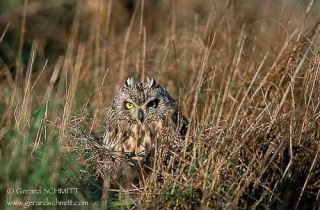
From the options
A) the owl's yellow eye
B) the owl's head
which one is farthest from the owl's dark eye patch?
the owl's yellow eye

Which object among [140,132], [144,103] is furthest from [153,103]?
[140,132]

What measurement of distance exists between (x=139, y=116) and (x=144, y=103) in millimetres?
87

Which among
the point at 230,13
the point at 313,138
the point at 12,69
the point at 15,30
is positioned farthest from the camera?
the point at 15,30

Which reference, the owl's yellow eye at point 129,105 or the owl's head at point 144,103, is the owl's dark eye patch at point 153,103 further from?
the owl's yellow eye at point 129,105

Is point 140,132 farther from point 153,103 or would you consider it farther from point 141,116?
point 153,103

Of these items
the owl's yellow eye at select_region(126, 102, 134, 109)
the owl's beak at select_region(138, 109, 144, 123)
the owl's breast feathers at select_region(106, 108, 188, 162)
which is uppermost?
the owl's yellow eye at select_region(126, 102, 134, 109)

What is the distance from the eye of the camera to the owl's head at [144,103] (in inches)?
195

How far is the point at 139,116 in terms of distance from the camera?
195 inches

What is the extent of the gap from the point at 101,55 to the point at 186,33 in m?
0.78

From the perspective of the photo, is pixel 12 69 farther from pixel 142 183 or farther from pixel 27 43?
pixel 142 183

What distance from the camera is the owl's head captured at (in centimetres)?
496

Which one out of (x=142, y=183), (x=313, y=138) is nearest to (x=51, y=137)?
(x=142, y=183)

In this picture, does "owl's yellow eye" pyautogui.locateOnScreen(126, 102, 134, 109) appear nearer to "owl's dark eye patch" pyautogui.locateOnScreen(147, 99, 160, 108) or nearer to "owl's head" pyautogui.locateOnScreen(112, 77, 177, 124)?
"owl's head" pyautogui.locateOnScreen(112, 77, 177, 124)

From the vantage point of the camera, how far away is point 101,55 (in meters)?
6.89
